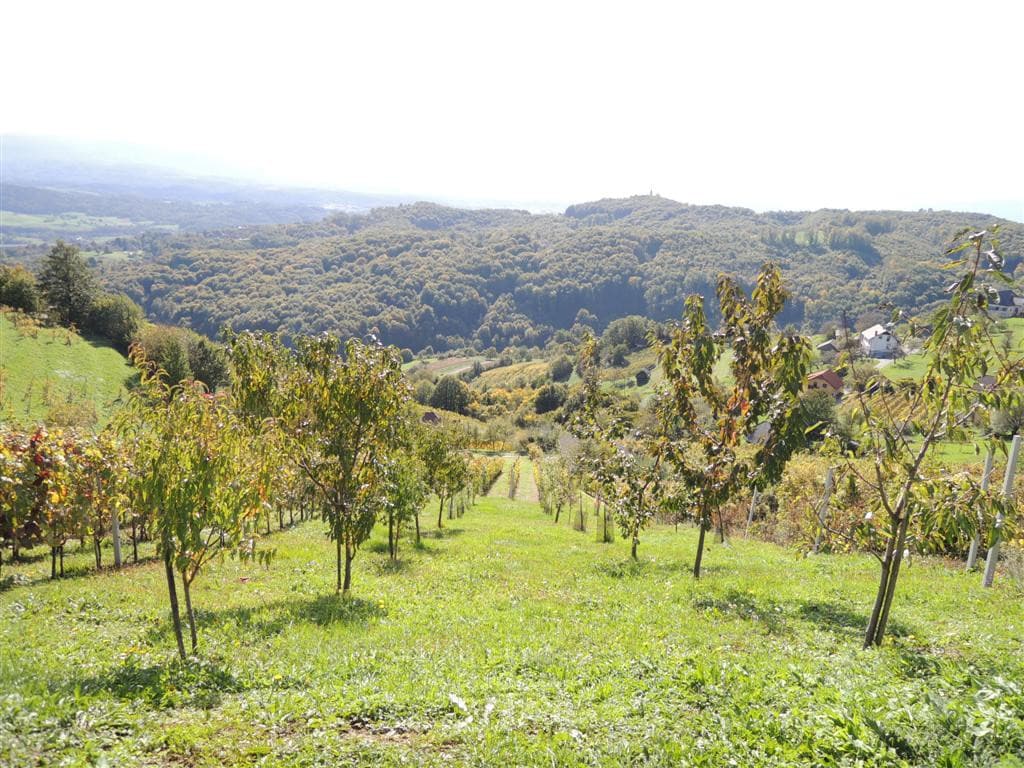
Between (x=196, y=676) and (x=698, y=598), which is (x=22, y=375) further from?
(x=698, y=598)

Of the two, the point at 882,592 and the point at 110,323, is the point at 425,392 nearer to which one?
the point at 110,323

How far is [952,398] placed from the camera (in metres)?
7.43

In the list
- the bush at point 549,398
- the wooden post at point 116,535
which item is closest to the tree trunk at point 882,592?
the wooden post at point 116,535

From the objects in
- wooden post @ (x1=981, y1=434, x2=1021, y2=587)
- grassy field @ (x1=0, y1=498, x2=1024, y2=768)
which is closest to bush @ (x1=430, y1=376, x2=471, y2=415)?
grassy field @ (x1=0, y1=498, x2=1024, y2=768)

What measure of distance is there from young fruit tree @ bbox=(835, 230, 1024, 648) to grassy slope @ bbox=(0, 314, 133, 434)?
4326 centimetres

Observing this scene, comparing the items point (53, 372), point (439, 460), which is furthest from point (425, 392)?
point (439, 460)

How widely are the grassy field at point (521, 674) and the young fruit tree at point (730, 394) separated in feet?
8.18

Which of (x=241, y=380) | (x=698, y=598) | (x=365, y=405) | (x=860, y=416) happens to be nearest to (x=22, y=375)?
(x=241, y=380)

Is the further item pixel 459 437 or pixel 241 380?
pixel 459 437

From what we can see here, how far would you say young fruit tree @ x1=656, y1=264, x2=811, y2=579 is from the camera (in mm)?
12266

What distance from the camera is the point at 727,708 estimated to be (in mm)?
6762

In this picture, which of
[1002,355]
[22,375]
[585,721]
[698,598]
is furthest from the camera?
[22,375]

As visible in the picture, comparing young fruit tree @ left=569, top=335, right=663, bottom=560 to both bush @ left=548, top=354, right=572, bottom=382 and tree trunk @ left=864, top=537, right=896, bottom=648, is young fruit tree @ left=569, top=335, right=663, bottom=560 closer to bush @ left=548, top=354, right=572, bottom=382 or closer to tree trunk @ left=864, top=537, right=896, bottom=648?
tree trunk @ left=864, top=537, right=896, bottom=648

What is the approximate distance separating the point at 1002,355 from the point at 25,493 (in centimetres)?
1637
